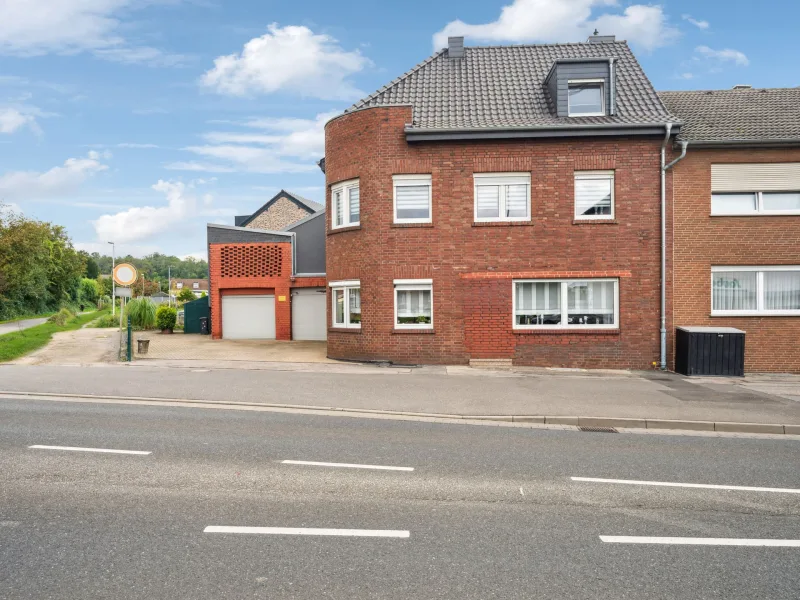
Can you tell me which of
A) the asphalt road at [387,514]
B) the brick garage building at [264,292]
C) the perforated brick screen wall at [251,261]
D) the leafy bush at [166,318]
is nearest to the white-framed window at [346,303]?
the brick garage building at [264,292]

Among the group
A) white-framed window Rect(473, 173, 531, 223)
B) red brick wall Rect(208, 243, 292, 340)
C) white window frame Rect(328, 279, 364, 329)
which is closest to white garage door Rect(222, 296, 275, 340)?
red brick wall Rect(208, 243, 292, 340)

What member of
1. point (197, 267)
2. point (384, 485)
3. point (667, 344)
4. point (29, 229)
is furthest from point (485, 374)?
point (197, 267)

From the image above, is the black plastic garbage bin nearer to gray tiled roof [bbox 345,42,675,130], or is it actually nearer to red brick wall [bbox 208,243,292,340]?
gray tiled roof [bbox 345,42,675,130]

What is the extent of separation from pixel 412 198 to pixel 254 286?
434 inches

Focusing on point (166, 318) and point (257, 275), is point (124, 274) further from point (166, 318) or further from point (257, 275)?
point (166, 318)

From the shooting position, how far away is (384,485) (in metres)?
6.17

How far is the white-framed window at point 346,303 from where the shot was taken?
1775cm

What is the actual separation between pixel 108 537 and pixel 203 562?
0.96 metres

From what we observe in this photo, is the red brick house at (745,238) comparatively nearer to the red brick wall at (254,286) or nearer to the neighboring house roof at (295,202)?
the red brick wall at (254,286)

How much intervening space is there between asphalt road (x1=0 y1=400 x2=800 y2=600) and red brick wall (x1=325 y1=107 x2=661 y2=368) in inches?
316

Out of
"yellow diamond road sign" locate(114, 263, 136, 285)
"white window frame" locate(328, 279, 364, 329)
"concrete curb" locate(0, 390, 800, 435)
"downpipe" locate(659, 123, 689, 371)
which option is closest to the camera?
"concrete curb" locate(0, 390, 800, 435)

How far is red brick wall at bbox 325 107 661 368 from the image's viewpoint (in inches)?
654

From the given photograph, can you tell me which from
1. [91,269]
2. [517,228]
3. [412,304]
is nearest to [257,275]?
[412,304]

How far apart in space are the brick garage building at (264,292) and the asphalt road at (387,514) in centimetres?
1700
